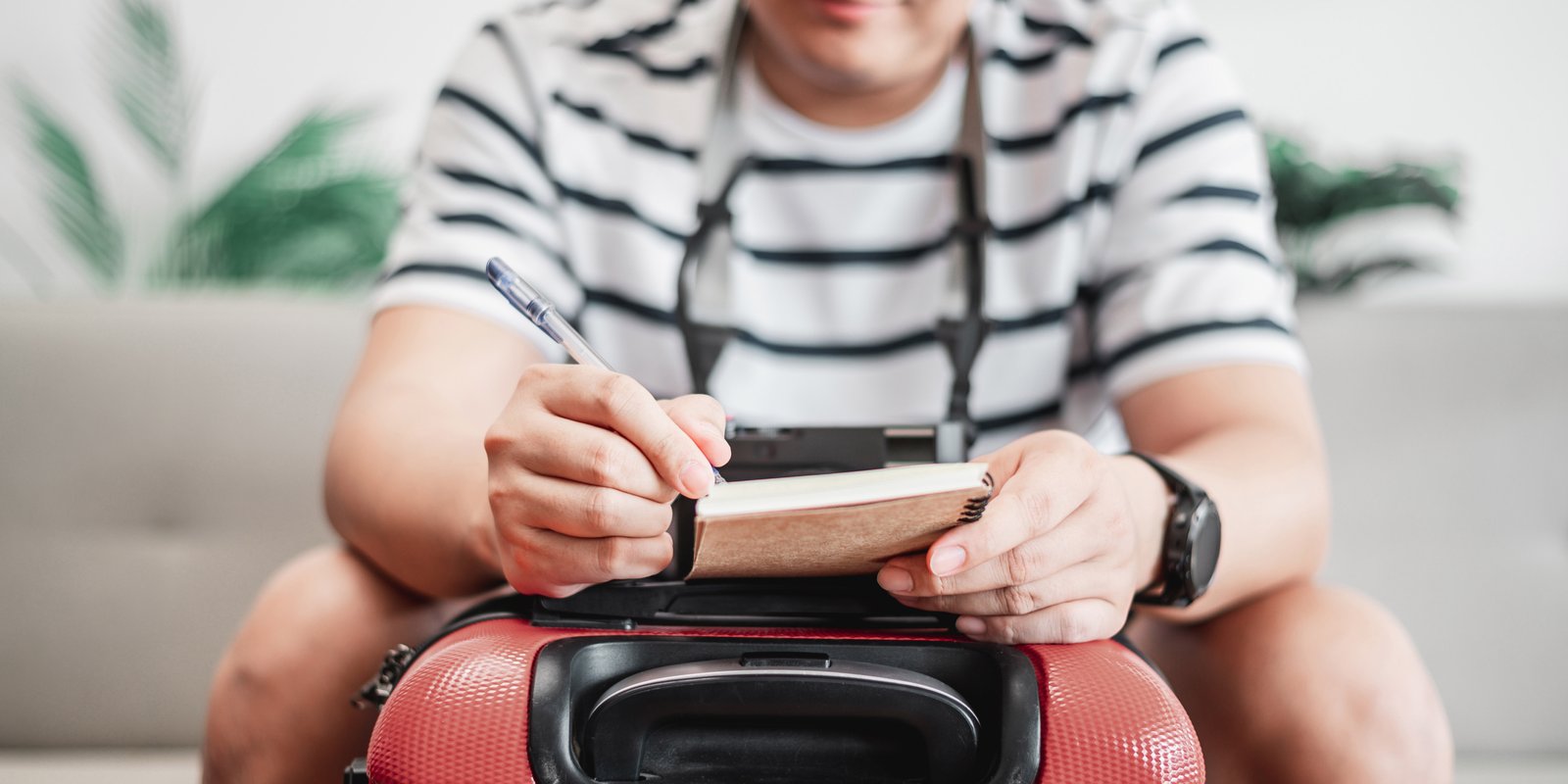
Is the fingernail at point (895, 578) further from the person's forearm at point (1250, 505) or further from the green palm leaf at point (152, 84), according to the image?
the green palm leaf at point (152, 84)

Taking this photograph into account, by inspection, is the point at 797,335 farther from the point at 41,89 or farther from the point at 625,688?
the point at 41,89

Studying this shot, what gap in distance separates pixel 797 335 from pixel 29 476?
2.37ft

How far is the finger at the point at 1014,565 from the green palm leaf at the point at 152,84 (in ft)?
5.96

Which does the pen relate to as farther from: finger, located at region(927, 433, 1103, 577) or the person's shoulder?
the person's shoulder

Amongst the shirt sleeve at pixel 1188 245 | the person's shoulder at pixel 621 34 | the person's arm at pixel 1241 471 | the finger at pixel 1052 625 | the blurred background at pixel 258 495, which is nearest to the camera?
the finger at pixel 1052 625

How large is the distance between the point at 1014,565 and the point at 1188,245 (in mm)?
392

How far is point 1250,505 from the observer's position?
0.62 metres

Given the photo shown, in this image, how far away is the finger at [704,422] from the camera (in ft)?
1.48

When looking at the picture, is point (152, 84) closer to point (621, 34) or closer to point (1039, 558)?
point (621, 34)

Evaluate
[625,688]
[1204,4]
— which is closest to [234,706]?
[625,688]

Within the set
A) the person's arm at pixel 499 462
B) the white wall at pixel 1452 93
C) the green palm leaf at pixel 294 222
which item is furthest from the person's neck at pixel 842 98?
the white wall at pixel 1452 93

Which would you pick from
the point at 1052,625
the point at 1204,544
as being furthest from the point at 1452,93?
the point at 1052,625

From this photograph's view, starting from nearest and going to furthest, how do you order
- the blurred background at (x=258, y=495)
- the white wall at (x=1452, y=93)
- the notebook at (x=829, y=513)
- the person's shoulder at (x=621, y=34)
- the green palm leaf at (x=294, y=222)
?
the notebook at (x=829, y=513)
the person's shoulder at (x=621, y=34)
the blurred background at (x=258, y=495)
the green palm leaf at (x=294, y=222)
the white wall at (x=1452, y=93)

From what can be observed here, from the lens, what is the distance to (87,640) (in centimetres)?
102
